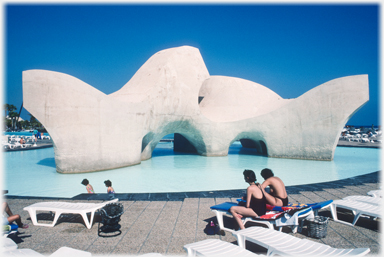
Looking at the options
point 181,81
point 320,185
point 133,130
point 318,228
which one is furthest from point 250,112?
point 318,228

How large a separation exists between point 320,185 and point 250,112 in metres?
12.2

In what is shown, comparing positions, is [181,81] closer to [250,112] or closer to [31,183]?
[250,112]

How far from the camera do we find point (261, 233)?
347 cm

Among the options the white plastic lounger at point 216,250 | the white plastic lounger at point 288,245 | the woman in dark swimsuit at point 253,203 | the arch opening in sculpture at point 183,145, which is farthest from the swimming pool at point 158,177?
the arch opening in sculpture at point 183,145

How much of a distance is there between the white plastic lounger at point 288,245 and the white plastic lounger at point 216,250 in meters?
0.40

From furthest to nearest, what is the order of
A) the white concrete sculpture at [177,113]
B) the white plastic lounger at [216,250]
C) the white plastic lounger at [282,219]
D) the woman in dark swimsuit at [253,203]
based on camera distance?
the white concrete sculpture at [177,113]
the woman in dark swimsuit at [253,203]
the white plastic lounger at [282,219]
the white plastic lounger at [216,250]

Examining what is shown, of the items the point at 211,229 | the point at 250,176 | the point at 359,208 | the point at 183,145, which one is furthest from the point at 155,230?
the point at 183,145

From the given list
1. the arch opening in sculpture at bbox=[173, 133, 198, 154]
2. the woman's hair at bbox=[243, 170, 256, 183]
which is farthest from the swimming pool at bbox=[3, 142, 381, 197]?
the arch opening in sculpture at bbox=[173, 133, 198, 154]

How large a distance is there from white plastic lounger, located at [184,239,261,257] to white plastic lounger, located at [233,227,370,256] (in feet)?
1.30

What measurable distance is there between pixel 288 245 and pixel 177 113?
13522mm

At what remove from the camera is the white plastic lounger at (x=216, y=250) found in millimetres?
2793

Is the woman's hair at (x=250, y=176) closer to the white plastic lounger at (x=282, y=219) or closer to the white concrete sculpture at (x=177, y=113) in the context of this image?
the white plastic lounger at (x=282, y=219)

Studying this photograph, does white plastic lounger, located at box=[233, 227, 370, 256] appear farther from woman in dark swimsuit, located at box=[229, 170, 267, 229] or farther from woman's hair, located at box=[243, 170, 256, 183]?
woman's hair, located at box=[243, 170, 256, 183]

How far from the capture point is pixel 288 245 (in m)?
3.10
